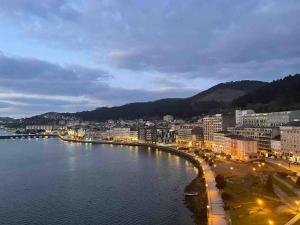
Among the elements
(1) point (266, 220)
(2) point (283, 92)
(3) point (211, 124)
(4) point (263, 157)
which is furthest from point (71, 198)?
(2) point (283, 92)

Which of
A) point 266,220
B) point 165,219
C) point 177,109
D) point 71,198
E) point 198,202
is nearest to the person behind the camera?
point 266,220

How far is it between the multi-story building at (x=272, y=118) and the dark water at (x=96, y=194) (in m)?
17.9

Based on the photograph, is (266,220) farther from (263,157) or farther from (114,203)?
(263,157)

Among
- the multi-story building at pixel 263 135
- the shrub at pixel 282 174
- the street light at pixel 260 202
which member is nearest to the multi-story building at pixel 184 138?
the multi-story building at pixel 263 135

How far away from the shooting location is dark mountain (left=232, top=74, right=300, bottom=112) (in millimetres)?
84938

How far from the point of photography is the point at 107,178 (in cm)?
4294

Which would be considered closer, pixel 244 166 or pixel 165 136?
pixel 244 166

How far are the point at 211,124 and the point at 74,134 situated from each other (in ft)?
271

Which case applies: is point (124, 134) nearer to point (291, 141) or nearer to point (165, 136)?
point (165, 136)

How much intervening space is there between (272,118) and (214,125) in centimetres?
1224

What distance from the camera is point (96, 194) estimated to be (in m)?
34.0

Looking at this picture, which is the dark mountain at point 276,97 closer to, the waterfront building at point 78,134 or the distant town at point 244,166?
the distant town at point 244,166

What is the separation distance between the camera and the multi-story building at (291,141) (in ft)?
156

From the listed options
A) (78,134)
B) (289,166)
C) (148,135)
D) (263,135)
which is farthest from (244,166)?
(78,134)
